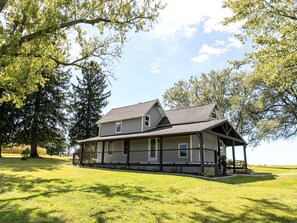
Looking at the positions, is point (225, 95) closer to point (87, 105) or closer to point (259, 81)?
point (259, 81)

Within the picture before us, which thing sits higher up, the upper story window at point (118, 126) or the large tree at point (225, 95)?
the large tree at point (225, 95)

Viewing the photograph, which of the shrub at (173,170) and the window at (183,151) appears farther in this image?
the window at (183,151)

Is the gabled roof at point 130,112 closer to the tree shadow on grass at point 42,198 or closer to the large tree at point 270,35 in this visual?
the large tree at point 270,35

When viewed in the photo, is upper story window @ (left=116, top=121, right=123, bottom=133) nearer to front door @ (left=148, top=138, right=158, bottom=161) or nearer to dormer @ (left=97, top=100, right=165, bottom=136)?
dormer @ (left=97, top=100, right=165, bottom=136)

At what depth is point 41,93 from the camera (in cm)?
3228

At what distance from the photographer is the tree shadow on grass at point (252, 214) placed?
600cm

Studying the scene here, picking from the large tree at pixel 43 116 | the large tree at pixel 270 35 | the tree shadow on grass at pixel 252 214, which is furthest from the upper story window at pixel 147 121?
the tree shadow on grass at pixel 252 214

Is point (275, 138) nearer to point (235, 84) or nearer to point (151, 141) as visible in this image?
point (235, 84)

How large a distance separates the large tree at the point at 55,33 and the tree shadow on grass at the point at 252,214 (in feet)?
27.7

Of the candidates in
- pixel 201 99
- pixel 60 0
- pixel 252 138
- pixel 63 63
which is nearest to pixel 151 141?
pixel 63 63

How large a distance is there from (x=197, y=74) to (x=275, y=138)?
757 inches

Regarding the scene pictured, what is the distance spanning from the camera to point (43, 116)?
31.7 meters

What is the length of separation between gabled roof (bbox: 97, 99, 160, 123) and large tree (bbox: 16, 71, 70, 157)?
323 inches

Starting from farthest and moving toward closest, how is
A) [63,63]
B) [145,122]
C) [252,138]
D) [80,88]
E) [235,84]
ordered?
[235,84], [80,88], [252,138], [145,122], [63,63]
